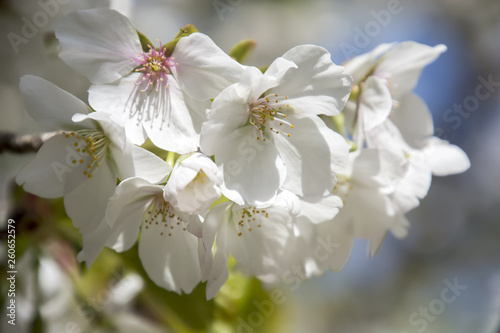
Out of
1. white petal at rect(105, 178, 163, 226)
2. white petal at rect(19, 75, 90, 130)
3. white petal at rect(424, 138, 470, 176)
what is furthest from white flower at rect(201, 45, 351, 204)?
white petal at rect(424, 138, 470, 176)

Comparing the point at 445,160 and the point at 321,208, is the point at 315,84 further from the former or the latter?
the point at 445,160

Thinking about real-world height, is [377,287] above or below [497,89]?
below

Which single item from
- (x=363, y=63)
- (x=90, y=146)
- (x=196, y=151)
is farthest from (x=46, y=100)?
→ (x=363, y=63)

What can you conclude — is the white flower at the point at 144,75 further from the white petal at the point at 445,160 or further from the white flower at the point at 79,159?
the white petal at the point at 445,160

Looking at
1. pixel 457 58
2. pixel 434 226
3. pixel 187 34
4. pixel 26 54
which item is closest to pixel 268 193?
pixel 187 34

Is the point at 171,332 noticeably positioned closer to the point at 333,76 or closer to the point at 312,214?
the point at 312,214

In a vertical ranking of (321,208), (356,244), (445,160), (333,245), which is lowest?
(356,244)
